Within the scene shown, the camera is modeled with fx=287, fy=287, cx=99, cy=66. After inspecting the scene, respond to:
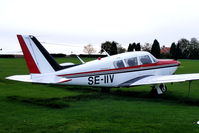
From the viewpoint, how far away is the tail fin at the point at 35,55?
1040 cm

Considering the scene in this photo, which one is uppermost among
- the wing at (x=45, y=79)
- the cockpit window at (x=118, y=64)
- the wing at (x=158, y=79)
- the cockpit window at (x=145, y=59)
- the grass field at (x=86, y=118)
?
the cockpit window at (x=145, y=59)

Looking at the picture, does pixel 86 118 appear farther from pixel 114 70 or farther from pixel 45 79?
pixel 114 70

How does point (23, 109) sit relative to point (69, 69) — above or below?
below

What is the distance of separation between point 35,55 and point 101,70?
2.98 m

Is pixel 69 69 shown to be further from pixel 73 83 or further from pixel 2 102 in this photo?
pixel 2 102

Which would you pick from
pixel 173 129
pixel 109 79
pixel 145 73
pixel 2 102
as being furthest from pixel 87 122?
pixel 145 73

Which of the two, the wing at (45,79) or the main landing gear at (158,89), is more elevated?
the wing at (45,79)

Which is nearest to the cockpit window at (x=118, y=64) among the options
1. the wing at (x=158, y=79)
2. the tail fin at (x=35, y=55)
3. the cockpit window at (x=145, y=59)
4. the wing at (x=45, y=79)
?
the wing at (x=158, y=79)

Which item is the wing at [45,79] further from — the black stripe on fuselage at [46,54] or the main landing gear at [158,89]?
the main landing gear at [158,89]

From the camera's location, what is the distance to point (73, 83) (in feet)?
38.1

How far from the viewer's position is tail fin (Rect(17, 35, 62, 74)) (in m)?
10.4

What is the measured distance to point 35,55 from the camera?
34.8 ft

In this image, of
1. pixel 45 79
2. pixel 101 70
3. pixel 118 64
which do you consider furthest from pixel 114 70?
pixel 45 79

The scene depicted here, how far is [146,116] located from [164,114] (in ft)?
2.35
